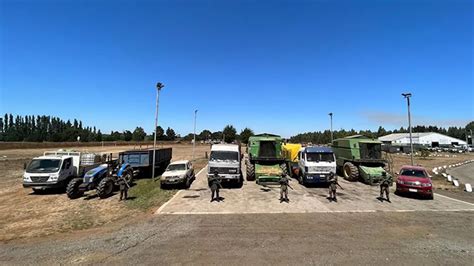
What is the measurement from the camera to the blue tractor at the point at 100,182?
1825 centimetres

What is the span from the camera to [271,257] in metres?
8.32

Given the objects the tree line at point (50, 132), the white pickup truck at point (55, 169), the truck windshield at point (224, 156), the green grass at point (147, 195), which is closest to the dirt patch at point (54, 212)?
the green grass at point (147, 195)

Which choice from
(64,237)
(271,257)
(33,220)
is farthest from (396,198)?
(33,220)

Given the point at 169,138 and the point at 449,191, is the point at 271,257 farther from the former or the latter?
the point at 169,138

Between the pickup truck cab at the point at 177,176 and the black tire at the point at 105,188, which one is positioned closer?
the black tire at the point at 105,188

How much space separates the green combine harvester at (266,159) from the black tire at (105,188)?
10.8 metres

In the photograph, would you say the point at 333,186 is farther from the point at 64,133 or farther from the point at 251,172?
the point at 64,133

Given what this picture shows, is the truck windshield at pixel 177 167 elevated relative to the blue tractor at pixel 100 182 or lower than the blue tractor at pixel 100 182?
elevated

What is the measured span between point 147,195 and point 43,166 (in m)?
8.17

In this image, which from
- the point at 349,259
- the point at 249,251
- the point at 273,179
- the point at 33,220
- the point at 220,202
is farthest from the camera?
the point at 273,179

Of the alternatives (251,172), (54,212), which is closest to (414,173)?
(251,172)

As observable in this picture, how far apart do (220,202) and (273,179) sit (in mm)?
6572

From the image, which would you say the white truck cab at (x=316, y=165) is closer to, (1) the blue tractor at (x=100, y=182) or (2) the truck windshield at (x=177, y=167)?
(2) the truck windshield at (x=177, y=167)

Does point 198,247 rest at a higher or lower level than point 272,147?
lower
